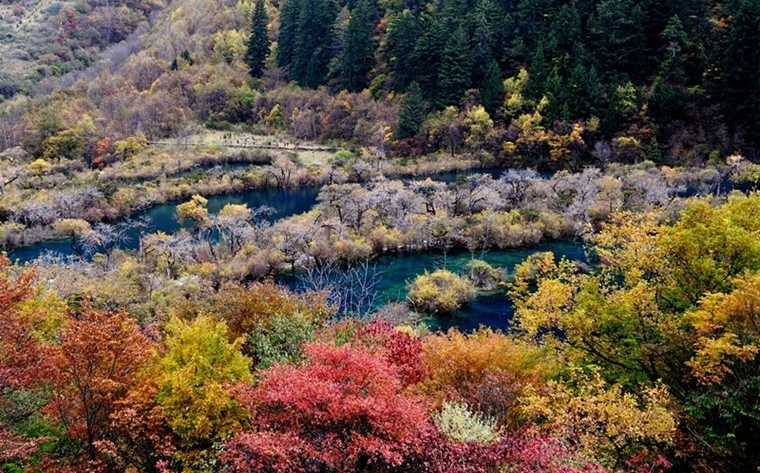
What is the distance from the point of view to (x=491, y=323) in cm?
3191

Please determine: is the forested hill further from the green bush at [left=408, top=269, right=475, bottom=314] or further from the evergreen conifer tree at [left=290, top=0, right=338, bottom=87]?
the green bush at [left=408, top=269, right=475, bottom=314]

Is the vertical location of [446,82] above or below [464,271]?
above

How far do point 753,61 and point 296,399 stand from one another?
6442cm

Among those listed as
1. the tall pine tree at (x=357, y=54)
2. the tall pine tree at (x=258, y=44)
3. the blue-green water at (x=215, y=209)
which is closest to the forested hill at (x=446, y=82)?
the tall pine tree at (x=357, y=54)

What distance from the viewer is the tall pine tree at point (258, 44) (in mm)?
95500

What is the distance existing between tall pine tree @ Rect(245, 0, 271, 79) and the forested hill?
1.10 feet

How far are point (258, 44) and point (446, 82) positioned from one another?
38112 mm

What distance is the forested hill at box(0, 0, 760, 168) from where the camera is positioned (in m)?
61.4

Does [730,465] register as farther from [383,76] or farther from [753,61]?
[383,76]

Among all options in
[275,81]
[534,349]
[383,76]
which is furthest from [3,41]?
[534,349]

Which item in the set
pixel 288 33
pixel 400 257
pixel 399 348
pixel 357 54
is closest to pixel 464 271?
pixel 400 257

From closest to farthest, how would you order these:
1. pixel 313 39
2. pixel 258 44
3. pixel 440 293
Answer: pixel 440 293 → pixel 313 39 → pixel 258 44

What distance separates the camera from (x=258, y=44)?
314 feet

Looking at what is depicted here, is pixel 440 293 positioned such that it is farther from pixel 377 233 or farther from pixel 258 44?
pixel 258 44
